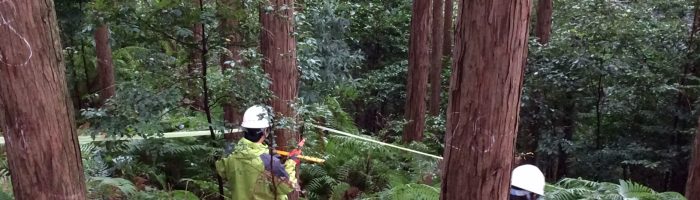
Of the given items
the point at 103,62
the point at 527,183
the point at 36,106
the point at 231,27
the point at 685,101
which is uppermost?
the point at 231,27

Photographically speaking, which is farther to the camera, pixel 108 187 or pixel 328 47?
pixel 328 47

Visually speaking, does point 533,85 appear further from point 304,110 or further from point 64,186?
point 64,186

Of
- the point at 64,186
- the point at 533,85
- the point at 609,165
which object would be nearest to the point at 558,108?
the point at 533,85

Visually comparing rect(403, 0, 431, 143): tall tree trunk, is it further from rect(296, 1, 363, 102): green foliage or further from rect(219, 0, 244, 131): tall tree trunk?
rect(219, 0, 244, 131): tall tree trunk

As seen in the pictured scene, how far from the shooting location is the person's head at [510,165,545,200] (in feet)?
14.1

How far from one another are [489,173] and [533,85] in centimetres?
800

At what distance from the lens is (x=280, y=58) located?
5500 mm

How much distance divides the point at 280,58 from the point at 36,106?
256 centimetres

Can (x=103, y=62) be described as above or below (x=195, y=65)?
above

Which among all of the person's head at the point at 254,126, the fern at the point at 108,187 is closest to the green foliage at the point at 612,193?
the person's head at the point at 254,126

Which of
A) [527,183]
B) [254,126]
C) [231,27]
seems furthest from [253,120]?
[527,183]

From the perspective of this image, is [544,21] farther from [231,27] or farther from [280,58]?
[231,27]

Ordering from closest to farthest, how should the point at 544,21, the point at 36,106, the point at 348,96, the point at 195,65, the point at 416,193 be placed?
the point at 36,106
the point at 195,65
the point at 416,193
the point at 544,21
the point at 348,96

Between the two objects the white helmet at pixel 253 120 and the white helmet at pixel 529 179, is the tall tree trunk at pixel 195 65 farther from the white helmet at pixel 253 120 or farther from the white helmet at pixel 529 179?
the white helmet at pixel 529 179
